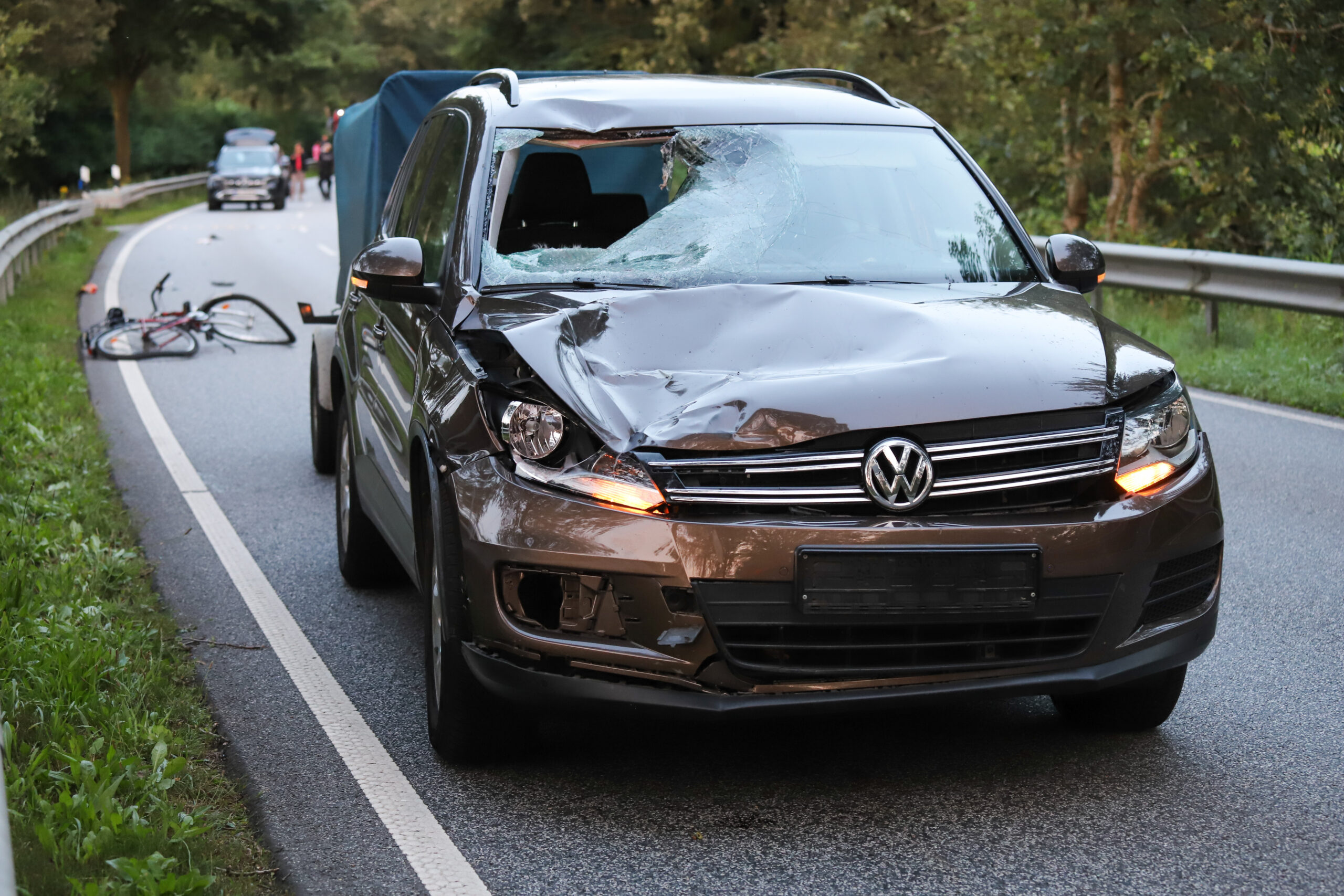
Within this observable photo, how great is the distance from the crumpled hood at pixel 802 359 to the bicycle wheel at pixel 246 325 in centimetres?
972

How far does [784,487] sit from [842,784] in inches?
35.2

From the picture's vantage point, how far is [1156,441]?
420 centimetres

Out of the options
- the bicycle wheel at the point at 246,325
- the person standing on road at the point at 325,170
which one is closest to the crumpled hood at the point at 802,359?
the bicycle wheel at the point at 246,325

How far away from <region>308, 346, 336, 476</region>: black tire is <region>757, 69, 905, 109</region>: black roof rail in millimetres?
3150

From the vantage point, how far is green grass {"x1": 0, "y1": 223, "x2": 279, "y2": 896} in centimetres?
375

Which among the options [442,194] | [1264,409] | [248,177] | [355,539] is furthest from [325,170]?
[442,194]

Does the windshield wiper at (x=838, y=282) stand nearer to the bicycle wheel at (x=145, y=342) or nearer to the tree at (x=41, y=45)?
the bicycle wheel at (x=145, y=342)

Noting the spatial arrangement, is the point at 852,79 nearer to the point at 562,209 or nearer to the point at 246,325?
the point at 562,209

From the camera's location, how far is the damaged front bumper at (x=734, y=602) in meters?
3.82

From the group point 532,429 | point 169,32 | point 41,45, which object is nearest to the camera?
point 532,429

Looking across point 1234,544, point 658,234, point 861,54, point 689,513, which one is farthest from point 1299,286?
point 861,54

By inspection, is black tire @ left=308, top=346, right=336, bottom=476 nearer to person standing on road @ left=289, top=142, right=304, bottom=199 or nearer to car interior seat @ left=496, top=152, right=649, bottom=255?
car interior seat @ left=496, top=152, right=649, bottom=255

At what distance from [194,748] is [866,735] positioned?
6.04 ft

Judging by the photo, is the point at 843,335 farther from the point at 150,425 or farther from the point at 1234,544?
the point at 150,425
